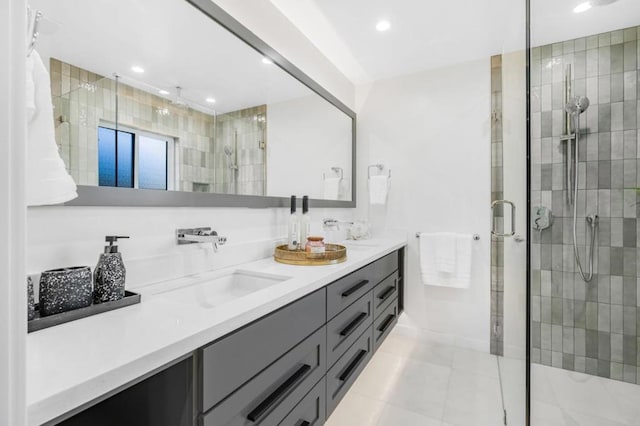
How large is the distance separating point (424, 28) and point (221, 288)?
2.09 meters

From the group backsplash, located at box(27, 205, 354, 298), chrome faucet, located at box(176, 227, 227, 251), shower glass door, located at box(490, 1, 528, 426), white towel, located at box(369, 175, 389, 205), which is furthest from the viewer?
white towel, located at box(369, 175, 389, 205)

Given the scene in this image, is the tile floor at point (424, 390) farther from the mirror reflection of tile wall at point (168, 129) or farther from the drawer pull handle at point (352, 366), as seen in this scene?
the mirror reflection of tile wall at point (168, 129)

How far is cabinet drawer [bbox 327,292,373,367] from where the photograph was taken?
4.12 feet

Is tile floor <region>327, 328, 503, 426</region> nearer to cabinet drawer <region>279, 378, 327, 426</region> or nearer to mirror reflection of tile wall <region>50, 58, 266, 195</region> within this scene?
cabinet drawer <region>279, 378, 327, 426</region>

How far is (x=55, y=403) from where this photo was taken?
1.44 feet

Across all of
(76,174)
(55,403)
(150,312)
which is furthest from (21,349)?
(76,174)

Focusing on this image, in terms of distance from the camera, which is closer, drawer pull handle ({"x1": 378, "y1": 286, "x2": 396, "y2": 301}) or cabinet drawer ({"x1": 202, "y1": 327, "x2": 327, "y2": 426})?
cabinet drawer ({"x1": 202, "y1": 327, "x2": 327, "y2": 426})

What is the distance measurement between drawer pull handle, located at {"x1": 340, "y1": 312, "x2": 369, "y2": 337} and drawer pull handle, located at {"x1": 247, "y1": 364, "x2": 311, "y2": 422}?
33cm

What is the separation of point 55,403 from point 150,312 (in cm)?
37

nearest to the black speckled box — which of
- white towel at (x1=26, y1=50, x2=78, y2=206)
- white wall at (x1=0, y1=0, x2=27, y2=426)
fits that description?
white towel at (x1=26, y1=50, x2=78, y2=206)

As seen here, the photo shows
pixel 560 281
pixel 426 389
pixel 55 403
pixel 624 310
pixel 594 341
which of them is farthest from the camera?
pixel 426 389

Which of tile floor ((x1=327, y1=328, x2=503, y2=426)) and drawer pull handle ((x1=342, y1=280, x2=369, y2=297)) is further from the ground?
drawer pull handle ((x1=342, y1=280, x2=369, y2=297))

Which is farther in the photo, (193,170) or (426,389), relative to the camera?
(426,389)

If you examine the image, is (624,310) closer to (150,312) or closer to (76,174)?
(150,312)
